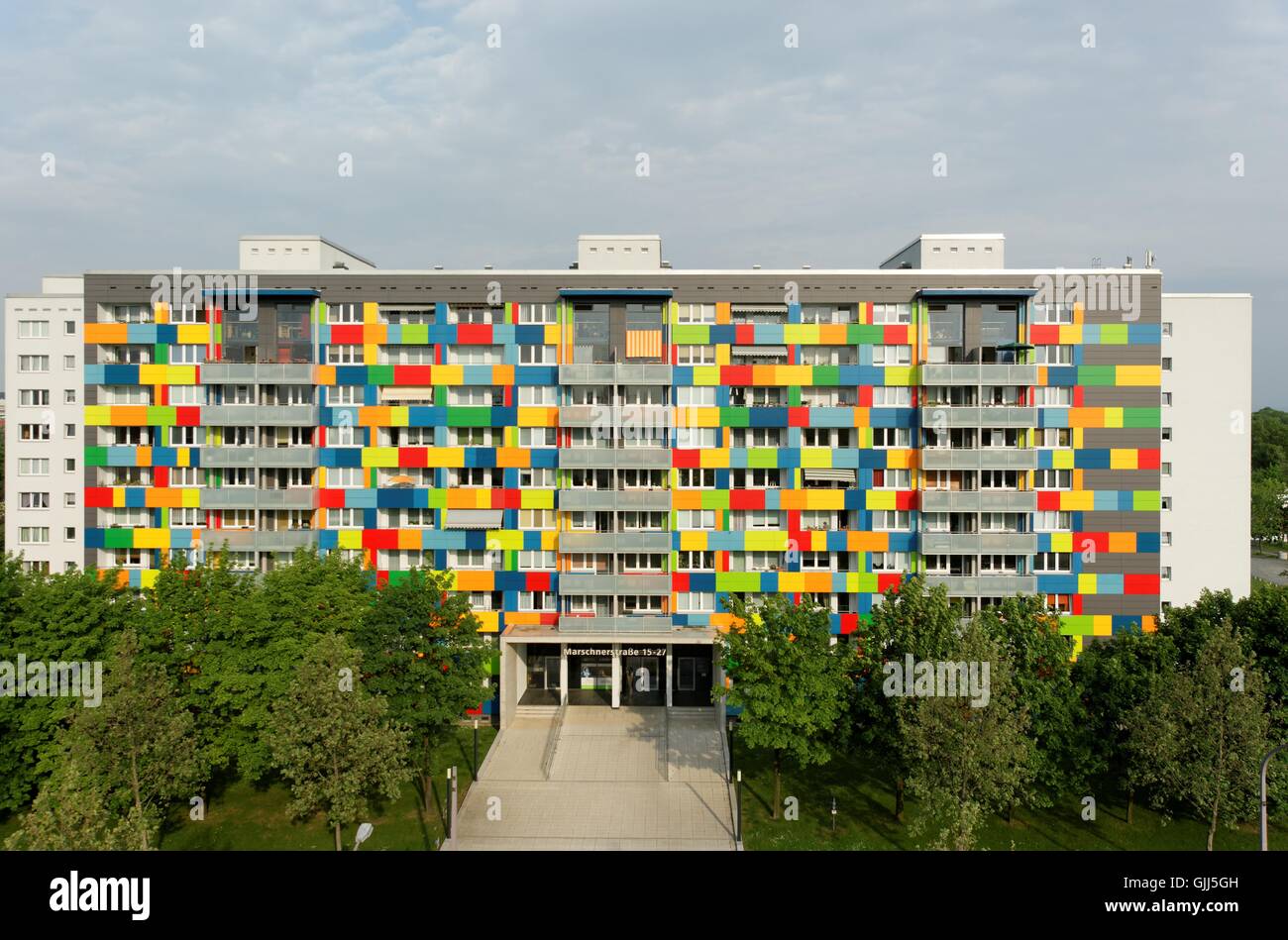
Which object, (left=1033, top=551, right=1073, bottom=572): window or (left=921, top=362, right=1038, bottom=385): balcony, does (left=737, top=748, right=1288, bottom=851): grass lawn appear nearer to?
(left=1033, top=551, right=1073, bottom=572): window

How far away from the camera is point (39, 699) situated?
28172 mm

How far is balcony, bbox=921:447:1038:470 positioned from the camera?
126 ft

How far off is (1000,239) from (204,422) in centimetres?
4361

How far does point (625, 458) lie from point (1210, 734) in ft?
84.8

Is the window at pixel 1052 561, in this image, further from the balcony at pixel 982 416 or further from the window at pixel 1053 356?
the window at pixel 1053 356

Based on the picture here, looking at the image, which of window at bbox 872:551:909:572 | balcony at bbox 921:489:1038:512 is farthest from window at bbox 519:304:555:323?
balcony at bbox 921:489:1038:512

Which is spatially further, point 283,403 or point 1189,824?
point 283,403

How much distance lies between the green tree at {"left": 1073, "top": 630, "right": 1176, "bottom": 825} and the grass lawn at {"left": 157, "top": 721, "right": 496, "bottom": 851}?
25.5 meters

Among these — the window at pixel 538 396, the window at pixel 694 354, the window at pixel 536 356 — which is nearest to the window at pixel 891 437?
the window at pixel 694 354

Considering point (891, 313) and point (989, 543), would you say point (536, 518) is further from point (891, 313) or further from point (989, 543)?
point (989, 543)

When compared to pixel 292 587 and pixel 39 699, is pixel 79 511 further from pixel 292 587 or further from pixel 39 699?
pixel 292 587

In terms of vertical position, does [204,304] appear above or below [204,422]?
above
